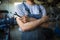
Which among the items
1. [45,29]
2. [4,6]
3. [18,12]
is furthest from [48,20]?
[4,6]

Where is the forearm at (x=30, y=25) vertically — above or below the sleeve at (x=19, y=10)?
below

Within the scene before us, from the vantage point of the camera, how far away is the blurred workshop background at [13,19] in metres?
0.88

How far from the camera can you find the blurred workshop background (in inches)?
34.6

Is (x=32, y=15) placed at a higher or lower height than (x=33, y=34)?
higher

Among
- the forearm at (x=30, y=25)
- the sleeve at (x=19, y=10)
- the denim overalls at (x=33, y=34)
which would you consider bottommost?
the denim overalls at (x=33, y=34)

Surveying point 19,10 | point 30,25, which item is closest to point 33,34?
point 30,25

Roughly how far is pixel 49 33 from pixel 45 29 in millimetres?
41

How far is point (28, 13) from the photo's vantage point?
0.86m

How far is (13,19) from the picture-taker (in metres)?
0.87

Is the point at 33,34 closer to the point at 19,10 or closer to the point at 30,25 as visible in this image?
the point at 30,25

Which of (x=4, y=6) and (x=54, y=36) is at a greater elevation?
(x=4, y=6)

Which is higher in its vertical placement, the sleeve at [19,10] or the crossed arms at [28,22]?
the sleeve at [19,10]

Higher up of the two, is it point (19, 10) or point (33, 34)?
point (19, 10)

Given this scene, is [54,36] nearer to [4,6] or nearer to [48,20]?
[48,20]
